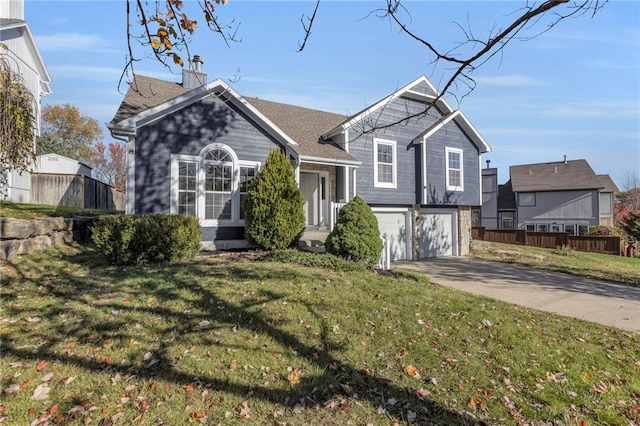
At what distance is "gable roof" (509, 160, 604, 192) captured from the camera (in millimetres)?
30344

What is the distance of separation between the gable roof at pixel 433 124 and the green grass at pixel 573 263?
16.5 ft

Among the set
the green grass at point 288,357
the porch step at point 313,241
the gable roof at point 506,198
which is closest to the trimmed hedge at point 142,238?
the green grass at point 288,357

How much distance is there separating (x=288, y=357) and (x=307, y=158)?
821 centimetres

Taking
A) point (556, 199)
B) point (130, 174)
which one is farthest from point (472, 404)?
point (556, 199)

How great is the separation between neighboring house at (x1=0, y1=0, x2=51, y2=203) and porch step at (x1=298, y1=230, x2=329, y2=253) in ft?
33.6

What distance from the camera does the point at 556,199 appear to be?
102 ft

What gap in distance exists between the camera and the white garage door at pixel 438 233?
15.6 meters

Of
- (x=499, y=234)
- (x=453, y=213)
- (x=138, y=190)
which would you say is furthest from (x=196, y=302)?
(x=499, y=234)

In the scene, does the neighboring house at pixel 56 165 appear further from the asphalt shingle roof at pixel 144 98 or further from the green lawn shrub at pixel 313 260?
the green lawn shrub at pixel 313 260

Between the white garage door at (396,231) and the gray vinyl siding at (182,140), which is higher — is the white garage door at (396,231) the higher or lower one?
the lower one

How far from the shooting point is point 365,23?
3.76 m

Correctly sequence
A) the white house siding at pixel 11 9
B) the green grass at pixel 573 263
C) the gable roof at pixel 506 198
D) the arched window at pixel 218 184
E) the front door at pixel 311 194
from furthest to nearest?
1. the gable roof at pixel 506 198
2. the white house siding at pixel 11 9
3. the front door at pixel 311 194
4. the green grass at pixel 573 263
5. the arched window at pixel 218 184

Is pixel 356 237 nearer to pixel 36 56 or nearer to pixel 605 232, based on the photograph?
pixel 36 56

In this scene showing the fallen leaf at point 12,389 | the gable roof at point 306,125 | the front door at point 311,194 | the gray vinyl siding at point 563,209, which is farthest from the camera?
the gray vinyl siding at point 563,209
